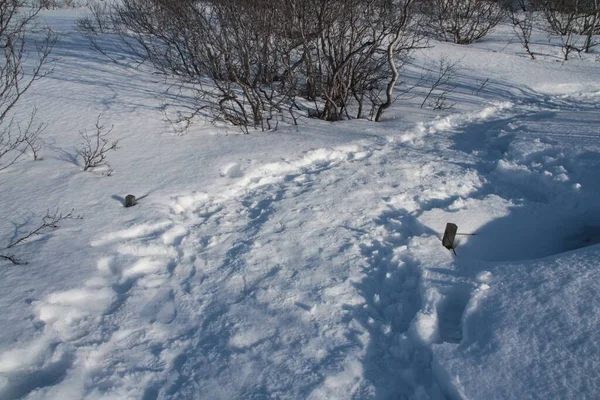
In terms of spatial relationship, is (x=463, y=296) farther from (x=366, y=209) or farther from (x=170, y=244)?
(x=170, y=244)

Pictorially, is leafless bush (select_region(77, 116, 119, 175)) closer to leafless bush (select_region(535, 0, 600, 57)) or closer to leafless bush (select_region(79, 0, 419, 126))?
leafless bush (select_region(79, 0, 419, 126))

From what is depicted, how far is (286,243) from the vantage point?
348 centimetres

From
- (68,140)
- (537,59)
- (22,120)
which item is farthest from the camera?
(537,59)

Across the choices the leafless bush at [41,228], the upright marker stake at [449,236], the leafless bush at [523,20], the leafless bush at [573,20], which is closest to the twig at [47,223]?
Answer: the leafless bush at [41,228]

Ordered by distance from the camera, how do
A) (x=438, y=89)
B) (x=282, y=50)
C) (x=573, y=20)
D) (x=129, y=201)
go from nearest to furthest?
(x=129, y=201)
(x=282, y=50)
(x=438, y=89)
(x=573, y=20)

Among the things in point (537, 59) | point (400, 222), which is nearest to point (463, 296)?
point (400, 222)

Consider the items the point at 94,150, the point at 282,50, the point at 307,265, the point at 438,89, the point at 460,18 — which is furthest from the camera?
the point at 460,18

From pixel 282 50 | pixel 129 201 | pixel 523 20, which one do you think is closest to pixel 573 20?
pixel 523 20

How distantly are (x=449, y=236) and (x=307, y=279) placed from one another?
1141mm

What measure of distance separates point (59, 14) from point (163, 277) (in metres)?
14.0

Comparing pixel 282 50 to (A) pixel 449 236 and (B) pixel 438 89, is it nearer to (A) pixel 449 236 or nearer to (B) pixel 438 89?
(B) pixel 438 89

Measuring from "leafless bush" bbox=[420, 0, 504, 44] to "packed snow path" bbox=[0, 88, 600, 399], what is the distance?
8.89 m

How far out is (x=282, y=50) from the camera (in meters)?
6.70

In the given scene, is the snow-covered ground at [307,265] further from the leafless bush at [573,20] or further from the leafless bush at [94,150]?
the leafless bush at [573,20]
